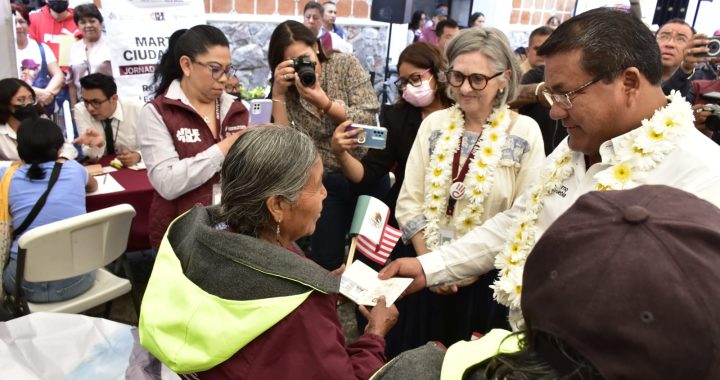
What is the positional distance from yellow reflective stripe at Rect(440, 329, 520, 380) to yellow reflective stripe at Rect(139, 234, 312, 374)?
0.49 metres

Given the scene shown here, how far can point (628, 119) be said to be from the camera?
5.34ft

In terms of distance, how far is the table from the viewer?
11.0ft

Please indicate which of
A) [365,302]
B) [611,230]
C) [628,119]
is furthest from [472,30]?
[611,230]

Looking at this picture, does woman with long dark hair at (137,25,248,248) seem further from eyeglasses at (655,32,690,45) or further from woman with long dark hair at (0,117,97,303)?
eyeglasses at (655,32,690,45)

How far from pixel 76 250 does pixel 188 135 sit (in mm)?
894

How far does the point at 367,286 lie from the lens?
1.97 meters

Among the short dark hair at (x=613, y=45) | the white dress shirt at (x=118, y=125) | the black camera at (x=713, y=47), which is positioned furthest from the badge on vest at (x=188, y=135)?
the black camera at (x=713, y=47)

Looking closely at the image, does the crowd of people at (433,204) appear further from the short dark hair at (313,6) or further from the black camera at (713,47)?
the short dark hair at (313,6)

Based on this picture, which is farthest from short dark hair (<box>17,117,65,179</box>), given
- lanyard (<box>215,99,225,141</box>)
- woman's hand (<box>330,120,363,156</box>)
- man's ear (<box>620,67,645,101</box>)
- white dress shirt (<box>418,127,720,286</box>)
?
man's ear (<box>620,67,645,101</box>)

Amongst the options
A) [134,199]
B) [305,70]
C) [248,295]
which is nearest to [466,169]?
[305,70]

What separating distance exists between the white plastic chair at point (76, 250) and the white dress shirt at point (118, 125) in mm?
1325

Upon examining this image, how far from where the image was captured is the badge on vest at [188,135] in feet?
8.55

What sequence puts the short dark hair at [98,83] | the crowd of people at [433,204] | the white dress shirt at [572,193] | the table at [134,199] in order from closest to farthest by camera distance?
the crowd of people at [433,204], the white dress shirt at [572,193], the table at [134,199], the short dark hair at [98,83]

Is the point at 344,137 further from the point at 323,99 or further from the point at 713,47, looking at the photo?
the point at 713,47
